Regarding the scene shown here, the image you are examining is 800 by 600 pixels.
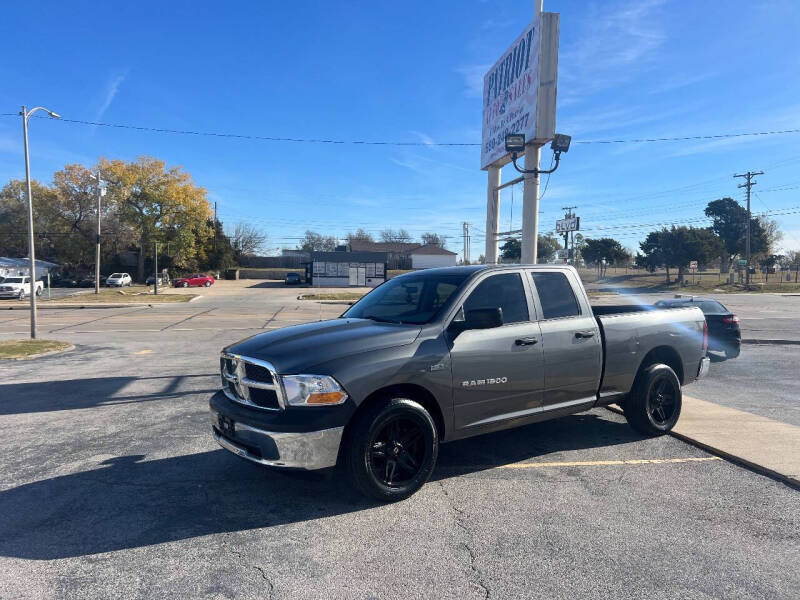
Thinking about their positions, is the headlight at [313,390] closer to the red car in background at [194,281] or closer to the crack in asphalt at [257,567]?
the crack in asphalt at [257,567]

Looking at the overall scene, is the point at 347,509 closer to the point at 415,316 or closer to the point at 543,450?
the point at 415,316

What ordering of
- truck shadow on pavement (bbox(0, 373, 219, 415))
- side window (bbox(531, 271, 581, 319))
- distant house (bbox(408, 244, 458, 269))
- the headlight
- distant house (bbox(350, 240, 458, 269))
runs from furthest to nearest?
1. distant house (bbox(350, 240, 458, 269))
2. distant house (bbox(408, 244, 458, 269))
3. truck shadow on pavement (bbox(0, 373, 219, 415))
4. side window (bbox(531, 271, 581, 319))
5. the headlight

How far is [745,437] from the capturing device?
217 inches

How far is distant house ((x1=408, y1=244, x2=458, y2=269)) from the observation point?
92.6m

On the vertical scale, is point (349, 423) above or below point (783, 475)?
above

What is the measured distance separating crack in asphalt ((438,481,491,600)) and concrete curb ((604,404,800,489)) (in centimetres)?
288

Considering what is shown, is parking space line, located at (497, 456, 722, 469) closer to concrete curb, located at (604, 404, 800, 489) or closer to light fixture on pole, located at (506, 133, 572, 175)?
concrete curb, located at (604, 404, 800, 489)

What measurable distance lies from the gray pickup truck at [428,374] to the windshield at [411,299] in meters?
0.02

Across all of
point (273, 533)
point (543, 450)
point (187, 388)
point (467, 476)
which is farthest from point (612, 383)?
point (187, 388)

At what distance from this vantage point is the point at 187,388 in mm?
8109

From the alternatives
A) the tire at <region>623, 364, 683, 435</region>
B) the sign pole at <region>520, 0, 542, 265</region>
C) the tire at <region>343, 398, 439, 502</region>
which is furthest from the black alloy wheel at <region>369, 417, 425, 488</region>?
the sign pole at <region>520, 0, 542, 265</region>

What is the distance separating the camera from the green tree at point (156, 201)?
184 feet

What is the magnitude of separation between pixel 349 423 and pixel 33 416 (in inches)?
200

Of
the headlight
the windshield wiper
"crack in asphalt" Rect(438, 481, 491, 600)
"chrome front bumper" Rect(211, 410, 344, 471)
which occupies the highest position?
the windshield wiper
